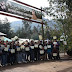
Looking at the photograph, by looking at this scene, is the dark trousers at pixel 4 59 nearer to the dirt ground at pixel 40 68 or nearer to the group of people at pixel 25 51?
the group of people at pixel 25 51

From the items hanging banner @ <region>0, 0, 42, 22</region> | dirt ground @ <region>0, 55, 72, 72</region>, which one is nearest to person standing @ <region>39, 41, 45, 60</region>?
dirt ground @ <region>0, 55, 72, 72</region>

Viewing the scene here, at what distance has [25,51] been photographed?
10.0 m

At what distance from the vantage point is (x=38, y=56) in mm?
10695

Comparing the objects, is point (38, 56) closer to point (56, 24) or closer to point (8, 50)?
point (8, 50)

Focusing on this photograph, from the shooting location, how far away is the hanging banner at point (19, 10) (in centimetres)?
855

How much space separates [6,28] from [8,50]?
31.9 meters

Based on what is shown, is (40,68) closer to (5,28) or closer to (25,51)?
(25,51)

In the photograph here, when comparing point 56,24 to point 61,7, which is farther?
point 56,24

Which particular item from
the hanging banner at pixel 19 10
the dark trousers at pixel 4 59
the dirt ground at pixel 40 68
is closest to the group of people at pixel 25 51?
the dark trousers at pixel 4 59

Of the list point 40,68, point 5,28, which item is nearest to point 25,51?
point 40,68

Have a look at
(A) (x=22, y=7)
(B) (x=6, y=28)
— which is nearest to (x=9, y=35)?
(B) (x=6, y=28)

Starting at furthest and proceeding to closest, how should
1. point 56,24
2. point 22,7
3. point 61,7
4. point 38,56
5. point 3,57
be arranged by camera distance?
point 56,24, point 61,7, point 38,56, point 22,7, point 3,57

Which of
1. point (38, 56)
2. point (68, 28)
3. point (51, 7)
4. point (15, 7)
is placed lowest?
point (38, 56)

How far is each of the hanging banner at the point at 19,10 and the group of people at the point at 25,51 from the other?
213 centimetres
